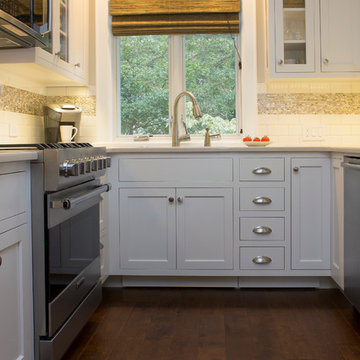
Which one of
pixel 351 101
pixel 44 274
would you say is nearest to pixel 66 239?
pixel 44 274

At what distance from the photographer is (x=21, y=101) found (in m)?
2.93

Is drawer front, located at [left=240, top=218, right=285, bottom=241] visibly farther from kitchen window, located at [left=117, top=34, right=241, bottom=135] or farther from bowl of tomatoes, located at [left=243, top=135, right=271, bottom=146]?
kitchen window, located at [left=117, top=34, right=241, bottom=135]

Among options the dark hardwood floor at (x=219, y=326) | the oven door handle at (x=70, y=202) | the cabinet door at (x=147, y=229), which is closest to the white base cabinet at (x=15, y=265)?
the oven door handle at (x=70, y=202)

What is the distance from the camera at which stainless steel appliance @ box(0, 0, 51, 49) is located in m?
1.98

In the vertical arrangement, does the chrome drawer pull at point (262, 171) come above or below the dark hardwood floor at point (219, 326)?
above

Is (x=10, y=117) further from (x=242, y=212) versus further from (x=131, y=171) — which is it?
(x=242, y=212)

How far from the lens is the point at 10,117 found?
2.76 m

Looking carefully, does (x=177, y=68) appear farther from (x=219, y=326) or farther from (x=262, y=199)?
(x=219, y=326)

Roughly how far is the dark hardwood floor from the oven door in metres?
0.25

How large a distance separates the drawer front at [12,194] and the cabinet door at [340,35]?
230 centimetres

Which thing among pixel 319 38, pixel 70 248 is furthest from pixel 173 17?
pixel 70 248

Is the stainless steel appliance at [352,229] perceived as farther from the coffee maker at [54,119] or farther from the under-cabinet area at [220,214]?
the coffee maker at [54,119]

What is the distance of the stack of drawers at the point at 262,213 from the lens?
111 inches

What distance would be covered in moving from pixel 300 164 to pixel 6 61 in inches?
72.1
